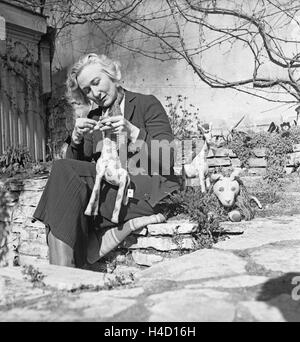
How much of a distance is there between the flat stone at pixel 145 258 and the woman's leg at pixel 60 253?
1.85 feet

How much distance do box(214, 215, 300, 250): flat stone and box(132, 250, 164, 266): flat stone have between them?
533mm

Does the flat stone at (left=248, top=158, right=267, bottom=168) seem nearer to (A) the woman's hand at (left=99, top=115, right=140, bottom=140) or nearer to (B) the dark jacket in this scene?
(B) the dark jacket

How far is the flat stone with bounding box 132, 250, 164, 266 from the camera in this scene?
10.6ft

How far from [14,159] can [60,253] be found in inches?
118

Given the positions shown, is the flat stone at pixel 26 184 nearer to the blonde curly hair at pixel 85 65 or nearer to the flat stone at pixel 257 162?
the blonde curly hair at pixel 85 65

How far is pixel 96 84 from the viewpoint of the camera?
120 inches

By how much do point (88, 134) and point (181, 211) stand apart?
877mm

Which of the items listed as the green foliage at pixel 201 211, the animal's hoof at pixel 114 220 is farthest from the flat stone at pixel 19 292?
the green foliage at pixel 201 211


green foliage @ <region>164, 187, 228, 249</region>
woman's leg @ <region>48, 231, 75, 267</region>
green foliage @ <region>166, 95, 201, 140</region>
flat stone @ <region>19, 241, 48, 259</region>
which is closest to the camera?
woman's leg @ <region>48, 231, 75, 267</region>

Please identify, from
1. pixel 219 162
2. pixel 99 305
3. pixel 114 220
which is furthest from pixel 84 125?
pixel 219 162

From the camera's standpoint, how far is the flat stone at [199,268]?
6.82 feet

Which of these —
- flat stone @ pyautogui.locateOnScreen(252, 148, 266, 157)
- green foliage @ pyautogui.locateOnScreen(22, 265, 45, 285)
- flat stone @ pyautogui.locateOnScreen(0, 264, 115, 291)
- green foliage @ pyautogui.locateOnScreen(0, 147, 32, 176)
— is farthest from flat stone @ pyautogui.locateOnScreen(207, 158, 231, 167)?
green foliage @ pyautogui.locateOnScreen(22, 265, 45, 285)

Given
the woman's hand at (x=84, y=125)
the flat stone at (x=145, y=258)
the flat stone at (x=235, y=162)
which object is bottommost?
the flat stone at (x=145, y=258)
